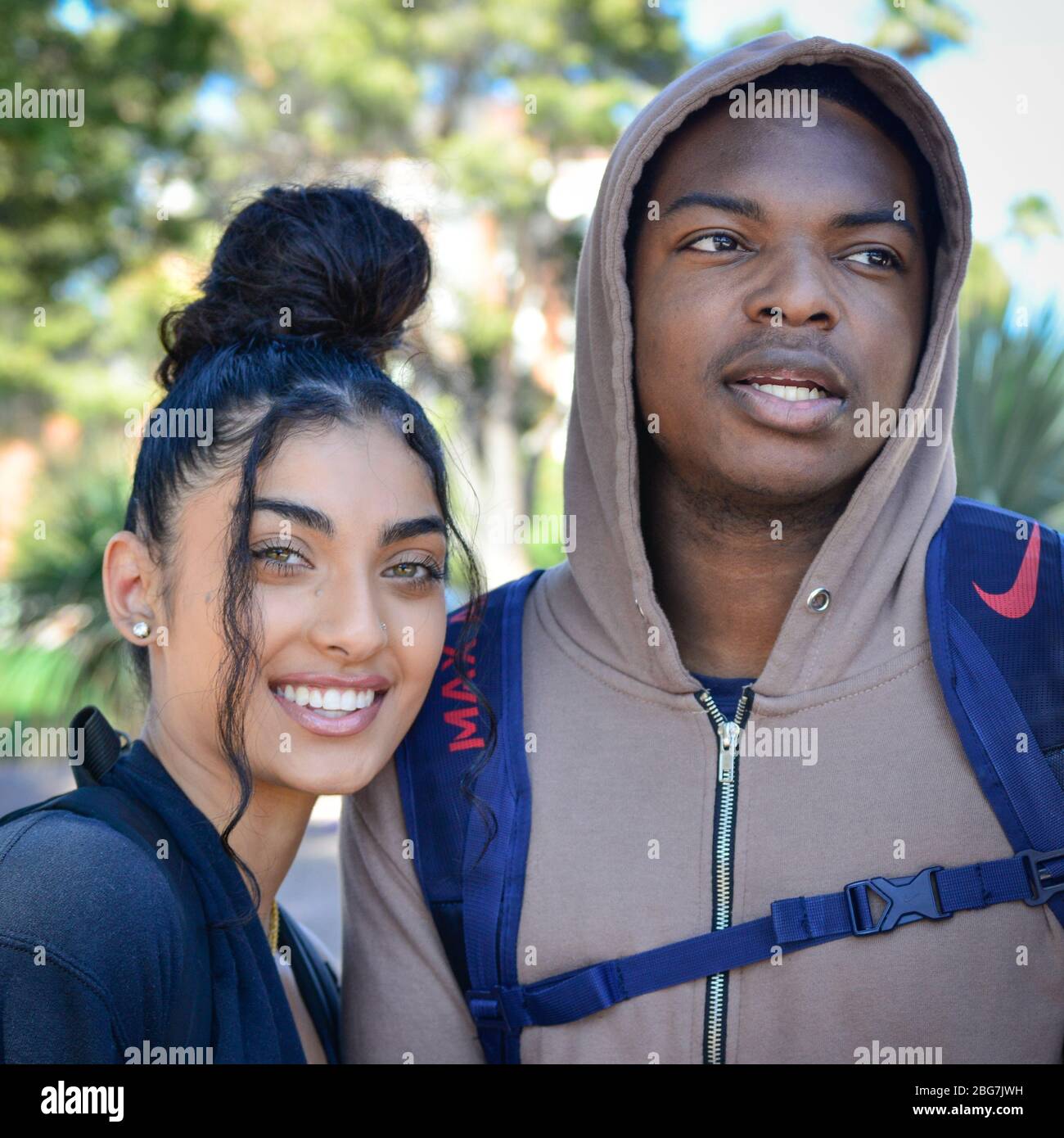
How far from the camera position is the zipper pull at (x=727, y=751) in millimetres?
2332

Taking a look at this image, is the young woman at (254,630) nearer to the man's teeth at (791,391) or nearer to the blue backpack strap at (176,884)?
the blue backpack strap at (176,884)

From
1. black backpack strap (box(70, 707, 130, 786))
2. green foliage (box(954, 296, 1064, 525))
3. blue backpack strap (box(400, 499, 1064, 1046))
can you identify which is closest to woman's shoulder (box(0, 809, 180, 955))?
black backpack strap (box(70, 707, 130, 786))

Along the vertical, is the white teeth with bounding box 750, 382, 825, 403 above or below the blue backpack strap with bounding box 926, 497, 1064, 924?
above

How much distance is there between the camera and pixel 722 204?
2.40 m

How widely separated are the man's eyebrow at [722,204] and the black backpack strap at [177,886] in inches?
60.5

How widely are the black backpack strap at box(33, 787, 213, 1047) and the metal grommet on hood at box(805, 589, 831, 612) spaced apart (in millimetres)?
1250

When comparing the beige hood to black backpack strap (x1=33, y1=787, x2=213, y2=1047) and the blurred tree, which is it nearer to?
black backpack strap (x1=33, y1=787, x2=213, y2=1047)

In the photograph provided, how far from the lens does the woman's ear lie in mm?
2414

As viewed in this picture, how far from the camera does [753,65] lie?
2398 mm

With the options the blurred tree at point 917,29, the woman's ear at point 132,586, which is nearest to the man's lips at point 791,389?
the woman's ear at point 132,586

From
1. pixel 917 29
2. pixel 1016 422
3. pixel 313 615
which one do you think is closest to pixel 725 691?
pixel 313 615

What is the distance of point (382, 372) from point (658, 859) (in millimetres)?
1137

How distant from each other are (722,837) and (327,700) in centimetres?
77
